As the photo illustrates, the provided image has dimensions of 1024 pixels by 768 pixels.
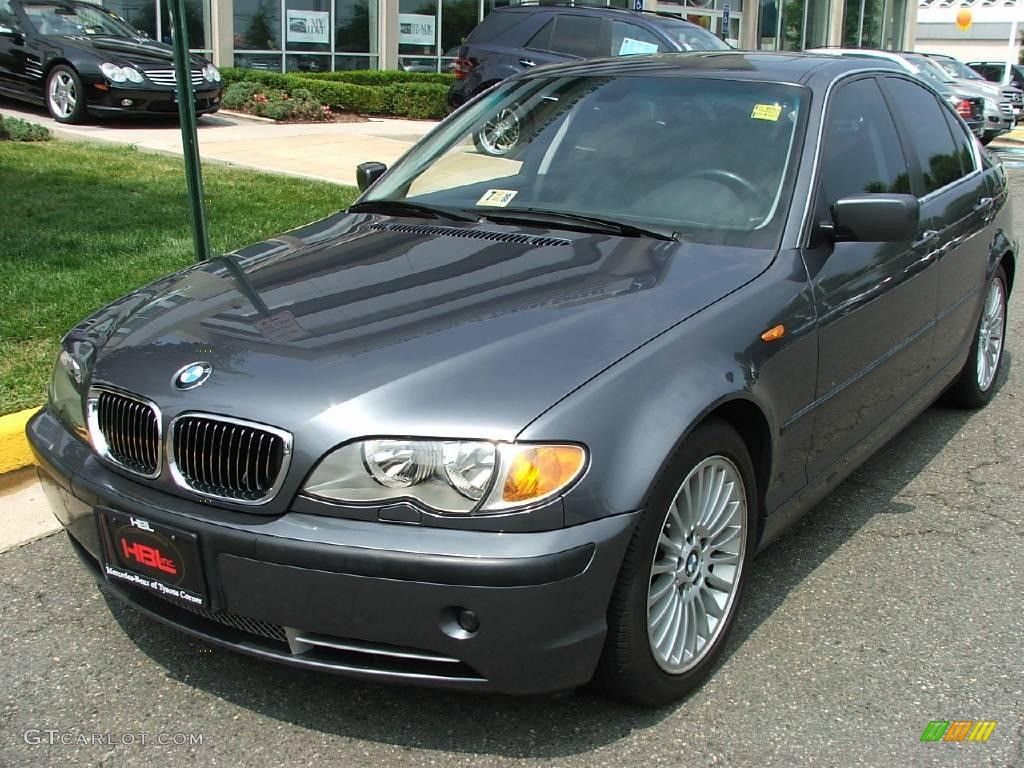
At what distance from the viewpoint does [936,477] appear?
468 cm

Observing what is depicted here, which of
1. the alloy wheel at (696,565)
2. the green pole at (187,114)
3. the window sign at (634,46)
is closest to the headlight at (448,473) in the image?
the alloy wheel at (696,565)

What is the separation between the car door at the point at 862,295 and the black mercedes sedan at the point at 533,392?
0.01 meters

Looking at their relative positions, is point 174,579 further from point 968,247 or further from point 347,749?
point 968,247

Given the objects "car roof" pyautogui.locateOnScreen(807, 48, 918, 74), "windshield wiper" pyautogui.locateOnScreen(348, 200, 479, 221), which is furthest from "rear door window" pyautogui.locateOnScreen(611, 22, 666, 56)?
"windshield wiper" pyautogui.locateOnScreen(348, 200, 479, 221)

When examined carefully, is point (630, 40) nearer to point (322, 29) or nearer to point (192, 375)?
point (322, 29)

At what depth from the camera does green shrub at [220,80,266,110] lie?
16.9 m

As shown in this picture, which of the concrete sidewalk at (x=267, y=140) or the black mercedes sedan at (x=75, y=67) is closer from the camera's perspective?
the concrete sidewalk at (x=267, y=140)

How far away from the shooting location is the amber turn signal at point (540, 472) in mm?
2527

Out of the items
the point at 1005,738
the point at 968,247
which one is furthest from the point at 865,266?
the point at 1005,738

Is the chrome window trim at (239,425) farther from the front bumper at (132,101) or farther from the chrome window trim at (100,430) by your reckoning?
the front bumper at (132,101)

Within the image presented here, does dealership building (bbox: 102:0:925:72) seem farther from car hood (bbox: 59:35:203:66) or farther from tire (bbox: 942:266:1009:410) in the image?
tire (bbox: 942:266:1009:410)

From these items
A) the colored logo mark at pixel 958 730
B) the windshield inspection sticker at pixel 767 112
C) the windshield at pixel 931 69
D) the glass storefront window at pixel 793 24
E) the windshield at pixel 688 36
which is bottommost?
the colored logo mark at pixel 958 730

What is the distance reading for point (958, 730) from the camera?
2928 mm

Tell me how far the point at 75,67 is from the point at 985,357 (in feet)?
37.0
